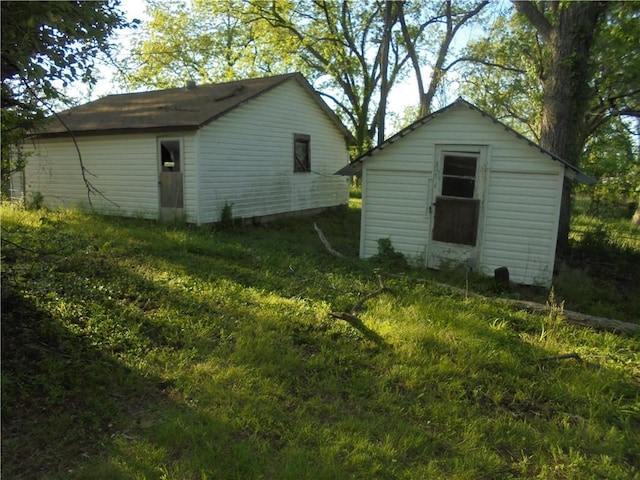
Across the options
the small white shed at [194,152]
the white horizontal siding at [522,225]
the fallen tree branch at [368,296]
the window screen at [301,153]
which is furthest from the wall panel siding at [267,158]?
the white horizontal siding at [522,225]

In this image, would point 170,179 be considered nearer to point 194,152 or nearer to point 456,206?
point 194,152

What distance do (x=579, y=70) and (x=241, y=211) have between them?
30.8ft

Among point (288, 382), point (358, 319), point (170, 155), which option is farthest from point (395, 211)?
point (170, 155)

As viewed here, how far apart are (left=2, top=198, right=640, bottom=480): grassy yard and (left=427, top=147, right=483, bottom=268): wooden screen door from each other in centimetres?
222

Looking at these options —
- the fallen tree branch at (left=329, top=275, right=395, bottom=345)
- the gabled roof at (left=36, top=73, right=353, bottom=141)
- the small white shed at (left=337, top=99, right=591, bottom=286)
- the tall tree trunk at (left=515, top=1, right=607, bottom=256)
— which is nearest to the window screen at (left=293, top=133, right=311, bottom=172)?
the gabled roof at (left=36, top=73, right=353, bottom=141)

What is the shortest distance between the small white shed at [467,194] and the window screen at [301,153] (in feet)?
20.9

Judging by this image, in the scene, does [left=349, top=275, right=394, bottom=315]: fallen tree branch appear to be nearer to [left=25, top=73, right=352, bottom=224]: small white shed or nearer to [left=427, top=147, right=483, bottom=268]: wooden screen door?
[left=427, top=147, right=483, bottom=268]: wooden screen door

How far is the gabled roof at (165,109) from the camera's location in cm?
1252

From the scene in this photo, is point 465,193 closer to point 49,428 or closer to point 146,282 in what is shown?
point 146,282

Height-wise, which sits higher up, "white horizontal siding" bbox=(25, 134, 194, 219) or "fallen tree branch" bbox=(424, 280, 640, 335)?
"white horizontal siding" bbox=(25, 134, 194, 219)

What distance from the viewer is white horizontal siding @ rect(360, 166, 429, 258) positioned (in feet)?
31.8

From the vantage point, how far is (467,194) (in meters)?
9.25

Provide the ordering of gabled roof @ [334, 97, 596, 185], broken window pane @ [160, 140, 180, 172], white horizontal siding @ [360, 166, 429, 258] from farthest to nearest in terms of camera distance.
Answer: broken window pane @ [160, 140, 180, 172] < white horizontal siding @ [360, 166, 429, 258] < gabled roof @ [334, 97, 596, 185]

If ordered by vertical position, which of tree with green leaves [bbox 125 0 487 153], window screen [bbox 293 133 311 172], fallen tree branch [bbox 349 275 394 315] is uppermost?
tree with green leaves [bbox 125 0 487 153]
